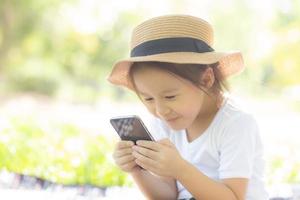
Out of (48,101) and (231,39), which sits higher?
(231,39)

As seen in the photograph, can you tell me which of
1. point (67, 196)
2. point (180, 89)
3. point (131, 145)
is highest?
point (180, 89)

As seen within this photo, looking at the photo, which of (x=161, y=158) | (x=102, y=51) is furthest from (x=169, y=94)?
(x=102, y=51)

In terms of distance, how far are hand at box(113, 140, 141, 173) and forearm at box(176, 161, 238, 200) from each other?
0.43ft

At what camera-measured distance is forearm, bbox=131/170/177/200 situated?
147 cm

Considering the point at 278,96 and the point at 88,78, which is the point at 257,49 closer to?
the point at 278,96

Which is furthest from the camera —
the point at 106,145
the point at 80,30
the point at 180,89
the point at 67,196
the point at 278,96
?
the point at 80,30

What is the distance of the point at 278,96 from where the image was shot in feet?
15.9

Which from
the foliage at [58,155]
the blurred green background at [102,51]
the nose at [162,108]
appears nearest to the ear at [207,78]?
the nose at [162,108]

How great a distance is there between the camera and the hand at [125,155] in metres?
1.34

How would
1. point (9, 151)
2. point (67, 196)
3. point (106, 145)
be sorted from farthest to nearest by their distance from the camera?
point (106, 145)
point (9, 151)
point (67, 196)

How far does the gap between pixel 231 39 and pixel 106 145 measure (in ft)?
9.12

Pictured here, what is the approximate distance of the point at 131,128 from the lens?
1322 millimetres

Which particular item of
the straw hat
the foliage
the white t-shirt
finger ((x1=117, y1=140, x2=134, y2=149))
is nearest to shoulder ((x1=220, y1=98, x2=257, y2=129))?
the white t-shirt

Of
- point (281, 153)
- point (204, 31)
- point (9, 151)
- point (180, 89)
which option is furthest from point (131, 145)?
point (281, 153)
